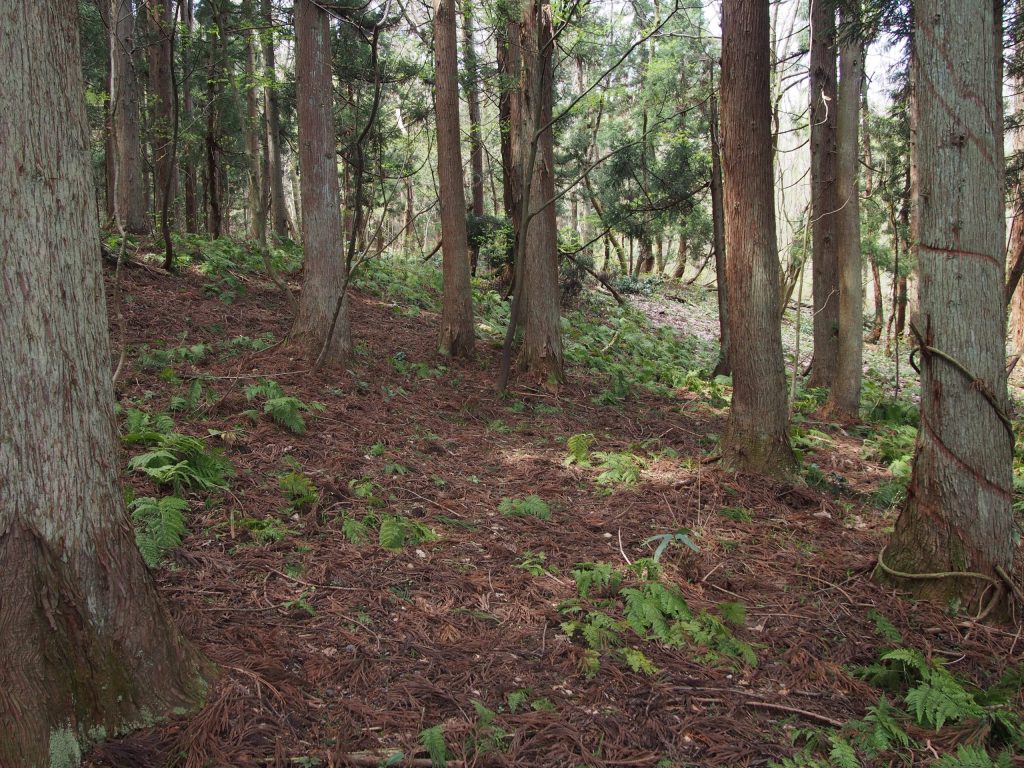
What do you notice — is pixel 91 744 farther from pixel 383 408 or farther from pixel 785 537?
pixel 383 408

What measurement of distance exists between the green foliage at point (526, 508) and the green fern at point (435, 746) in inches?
104

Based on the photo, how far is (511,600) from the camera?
13.1 ft

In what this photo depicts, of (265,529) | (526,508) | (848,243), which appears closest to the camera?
(265,529)

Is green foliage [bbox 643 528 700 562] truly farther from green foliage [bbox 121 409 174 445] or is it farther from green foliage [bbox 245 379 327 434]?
green foliage [bbox 121 409 174 445]

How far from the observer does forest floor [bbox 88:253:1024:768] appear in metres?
2.80

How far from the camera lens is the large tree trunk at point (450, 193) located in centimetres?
979

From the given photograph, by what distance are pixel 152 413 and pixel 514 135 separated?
26.3ft

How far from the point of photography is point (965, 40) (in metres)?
3.79

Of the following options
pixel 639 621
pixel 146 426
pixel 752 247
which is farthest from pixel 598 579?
pixel 146 426

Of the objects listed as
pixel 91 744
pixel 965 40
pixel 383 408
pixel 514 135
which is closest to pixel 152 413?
pixel 383 408

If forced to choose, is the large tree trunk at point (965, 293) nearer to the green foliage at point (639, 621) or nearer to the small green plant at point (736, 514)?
the green foliage at point (639, 621)

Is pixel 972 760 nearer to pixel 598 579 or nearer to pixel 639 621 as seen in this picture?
pixel 639 621

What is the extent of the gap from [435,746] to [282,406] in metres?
4.11

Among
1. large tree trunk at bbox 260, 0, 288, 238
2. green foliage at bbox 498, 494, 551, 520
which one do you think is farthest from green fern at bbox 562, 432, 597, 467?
large tree trunk at bbox 260, 0, 288, 238
